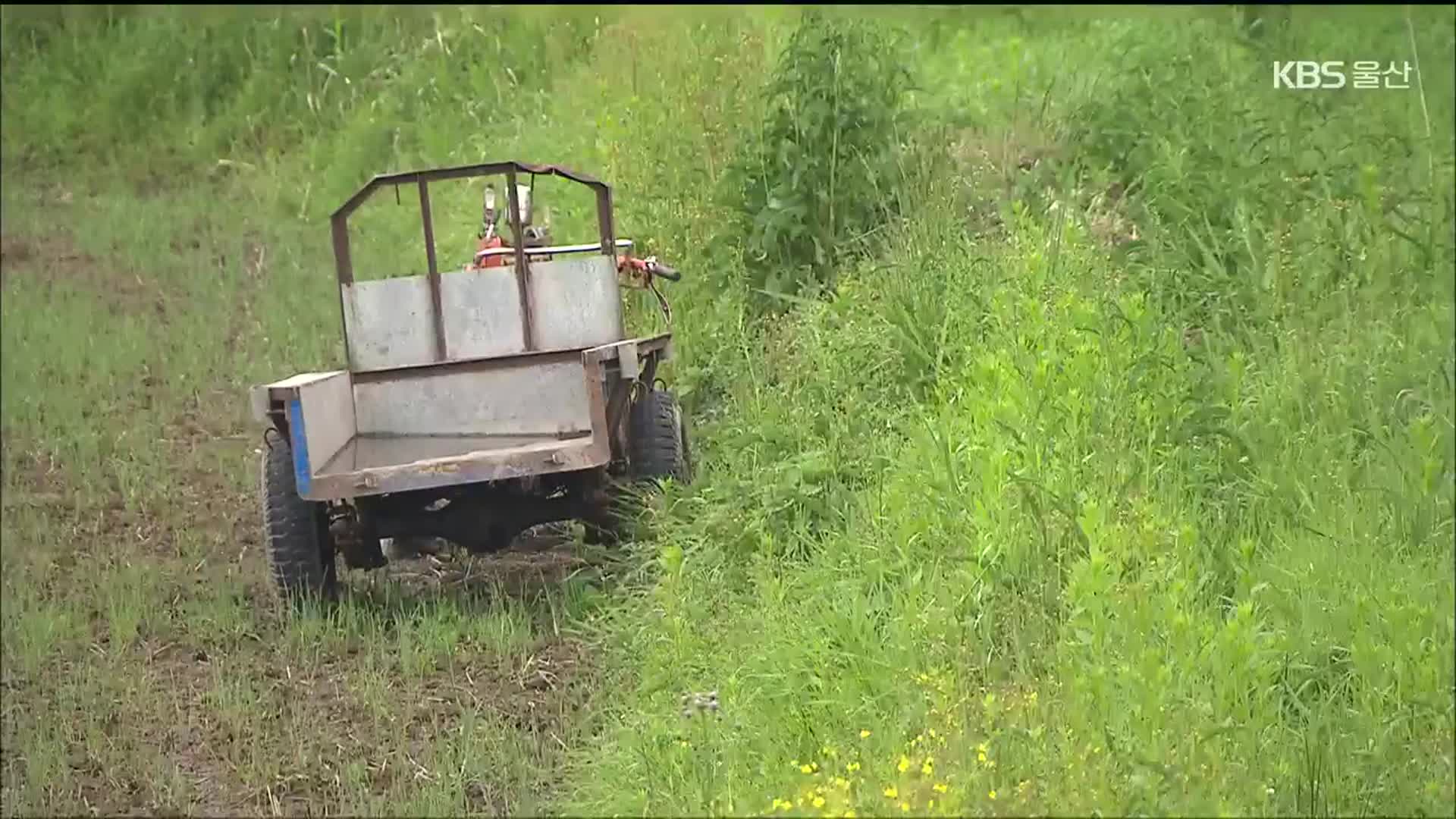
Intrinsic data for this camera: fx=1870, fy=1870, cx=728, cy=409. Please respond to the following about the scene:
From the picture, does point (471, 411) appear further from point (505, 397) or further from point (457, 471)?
point (457, 471)

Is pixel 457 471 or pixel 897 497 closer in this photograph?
pixel 897 497

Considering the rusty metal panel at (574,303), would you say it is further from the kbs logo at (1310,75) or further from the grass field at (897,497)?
the kbs logo at (1310,75)

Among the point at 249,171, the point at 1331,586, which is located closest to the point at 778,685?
the point at 1331,586

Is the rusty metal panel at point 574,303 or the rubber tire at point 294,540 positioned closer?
the rubber tire at point 294,540

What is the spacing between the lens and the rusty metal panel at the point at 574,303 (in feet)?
27.4

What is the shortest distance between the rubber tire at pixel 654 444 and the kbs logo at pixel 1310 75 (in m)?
3.29

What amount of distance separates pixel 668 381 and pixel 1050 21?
246 inches

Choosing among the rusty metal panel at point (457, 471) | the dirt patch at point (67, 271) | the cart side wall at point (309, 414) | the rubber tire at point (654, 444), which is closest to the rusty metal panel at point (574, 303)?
the rubber tire at point (654, 444)

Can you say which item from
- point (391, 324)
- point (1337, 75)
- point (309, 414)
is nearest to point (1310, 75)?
point (1337, 75)

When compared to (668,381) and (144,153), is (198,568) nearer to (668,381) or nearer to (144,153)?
(668,381)

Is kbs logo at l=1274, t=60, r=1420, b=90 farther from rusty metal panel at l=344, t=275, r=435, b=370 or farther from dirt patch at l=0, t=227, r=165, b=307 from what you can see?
dirt patch at l=0, t=227, r=165, b=307

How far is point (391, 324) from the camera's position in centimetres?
829

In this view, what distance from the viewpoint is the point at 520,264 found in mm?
8195

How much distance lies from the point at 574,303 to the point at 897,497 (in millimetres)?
2630
